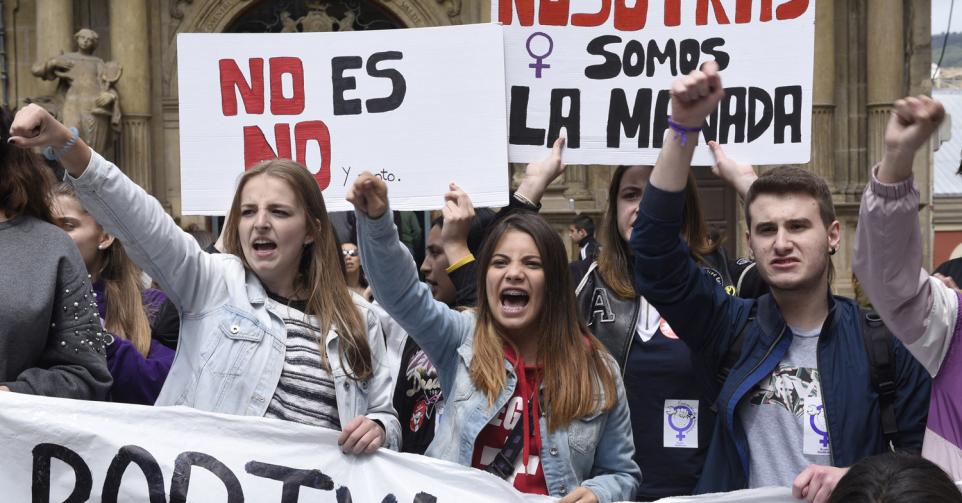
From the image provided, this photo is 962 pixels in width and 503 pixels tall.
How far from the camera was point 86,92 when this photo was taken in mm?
16062

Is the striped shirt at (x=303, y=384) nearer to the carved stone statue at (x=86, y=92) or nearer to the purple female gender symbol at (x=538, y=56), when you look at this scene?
the purple female gender symbol at (x=538, y=56)

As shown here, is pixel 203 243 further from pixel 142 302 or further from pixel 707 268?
pixel 707 268

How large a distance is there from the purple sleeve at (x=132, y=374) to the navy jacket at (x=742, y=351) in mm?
1707

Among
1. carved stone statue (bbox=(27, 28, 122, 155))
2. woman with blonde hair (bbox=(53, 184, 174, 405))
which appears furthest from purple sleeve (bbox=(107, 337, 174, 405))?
carved stone statue (bbox=(27, 28, 122, 155))

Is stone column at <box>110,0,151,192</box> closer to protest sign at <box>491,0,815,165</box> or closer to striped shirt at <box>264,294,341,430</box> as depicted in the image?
protest sign at <box>491,0,815,165</box>

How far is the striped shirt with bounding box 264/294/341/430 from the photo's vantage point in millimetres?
3646

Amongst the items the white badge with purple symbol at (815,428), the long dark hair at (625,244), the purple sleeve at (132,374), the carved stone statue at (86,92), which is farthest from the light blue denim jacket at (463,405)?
the carved stone statue at (86,92)

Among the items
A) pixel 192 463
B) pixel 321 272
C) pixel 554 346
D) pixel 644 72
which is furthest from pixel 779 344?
pixel 644 72

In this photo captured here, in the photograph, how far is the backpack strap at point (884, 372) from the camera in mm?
3488

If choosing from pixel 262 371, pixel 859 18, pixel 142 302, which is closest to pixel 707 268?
pixel 262 371

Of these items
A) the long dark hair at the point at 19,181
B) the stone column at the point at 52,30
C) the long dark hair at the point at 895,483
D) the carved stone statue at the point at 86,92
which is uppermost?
the stone column at the point at 52,30

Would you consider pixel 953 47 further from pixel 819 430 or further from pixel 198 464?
pixel 198 464

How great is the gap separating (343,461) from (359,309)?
1.53ft

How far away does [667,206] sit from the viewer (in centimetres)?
341
